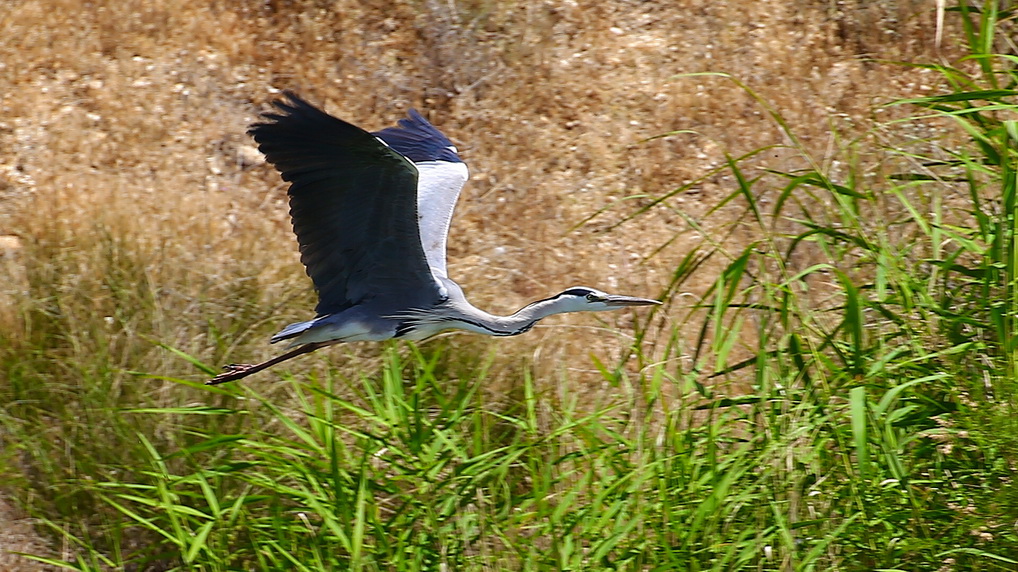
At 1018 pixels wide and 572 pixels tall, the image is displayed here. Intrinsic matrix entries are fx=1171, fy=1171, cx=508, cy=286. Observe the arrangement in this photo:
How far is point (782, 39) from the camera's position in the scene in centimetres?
768

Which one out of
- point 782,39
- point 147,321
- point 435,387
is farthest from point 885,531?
point 782,39

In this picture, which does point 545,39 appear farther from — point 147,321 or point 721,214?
point 147,321

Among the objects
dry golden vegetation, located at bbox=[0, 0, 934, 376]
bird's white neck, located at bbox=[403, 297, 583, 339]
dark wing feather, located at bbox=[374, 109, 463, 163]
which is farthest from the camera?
dry golden vegetation, located at bbox=[0, 0, 934, 376]

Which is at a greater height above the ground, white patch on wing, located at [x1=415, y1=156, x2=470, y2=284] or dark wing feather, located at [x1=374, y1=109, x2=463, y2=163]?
dark wing feather, located at [x1=374, y1=109, x2=463, y2=163]

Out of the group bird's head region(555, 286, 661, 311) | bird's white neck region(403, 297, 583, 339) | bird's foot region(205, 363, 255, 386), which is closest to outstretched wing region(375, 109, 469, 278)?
bird's white neck region(403, 297, 583, 339)

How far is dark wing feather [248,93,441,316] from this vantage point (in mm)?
3770

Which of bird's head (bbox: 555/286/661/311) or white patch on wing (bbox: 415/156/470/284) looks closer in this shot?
bird's head (bbox: 555/286/661/311)

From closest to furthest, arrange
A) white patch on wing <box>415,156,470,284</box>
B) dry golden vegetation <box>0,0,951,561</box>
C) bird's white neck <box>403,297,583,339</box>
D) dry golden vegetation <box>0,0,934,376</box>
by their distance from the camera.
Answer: bird's white neck <box>403,297,583,339</box> < white patch on wing <box>415,156,470,284</box> < dry golden vegetation <box>0,0,951,561</box> < dry golden vegetation <box>0,0,934,376</box>

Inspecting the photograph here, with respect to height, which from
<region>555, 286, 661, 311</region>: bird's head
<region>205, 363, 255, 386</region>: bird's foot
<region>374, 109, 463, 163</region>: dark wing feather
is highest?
<region>374, 109, 463, 163</region>: dark wing feather

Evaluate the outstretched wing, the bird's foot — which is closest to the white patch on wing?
the outstretched wing

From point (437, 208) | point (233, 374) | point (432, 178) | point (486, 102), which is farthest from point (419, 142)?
point (486, 102)

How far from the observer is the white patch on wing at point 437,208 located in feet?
14.8

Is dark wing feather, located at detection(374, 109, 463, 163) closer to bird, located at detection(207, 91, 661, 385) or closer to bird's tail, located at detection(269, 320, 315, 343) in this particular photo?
bird, located at detection(207, 91, 661, 385)

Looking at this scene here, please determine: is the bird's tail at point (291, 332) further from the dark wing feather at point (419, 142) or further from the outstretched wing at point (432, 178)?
the dark wing feather at point (419, 142)
